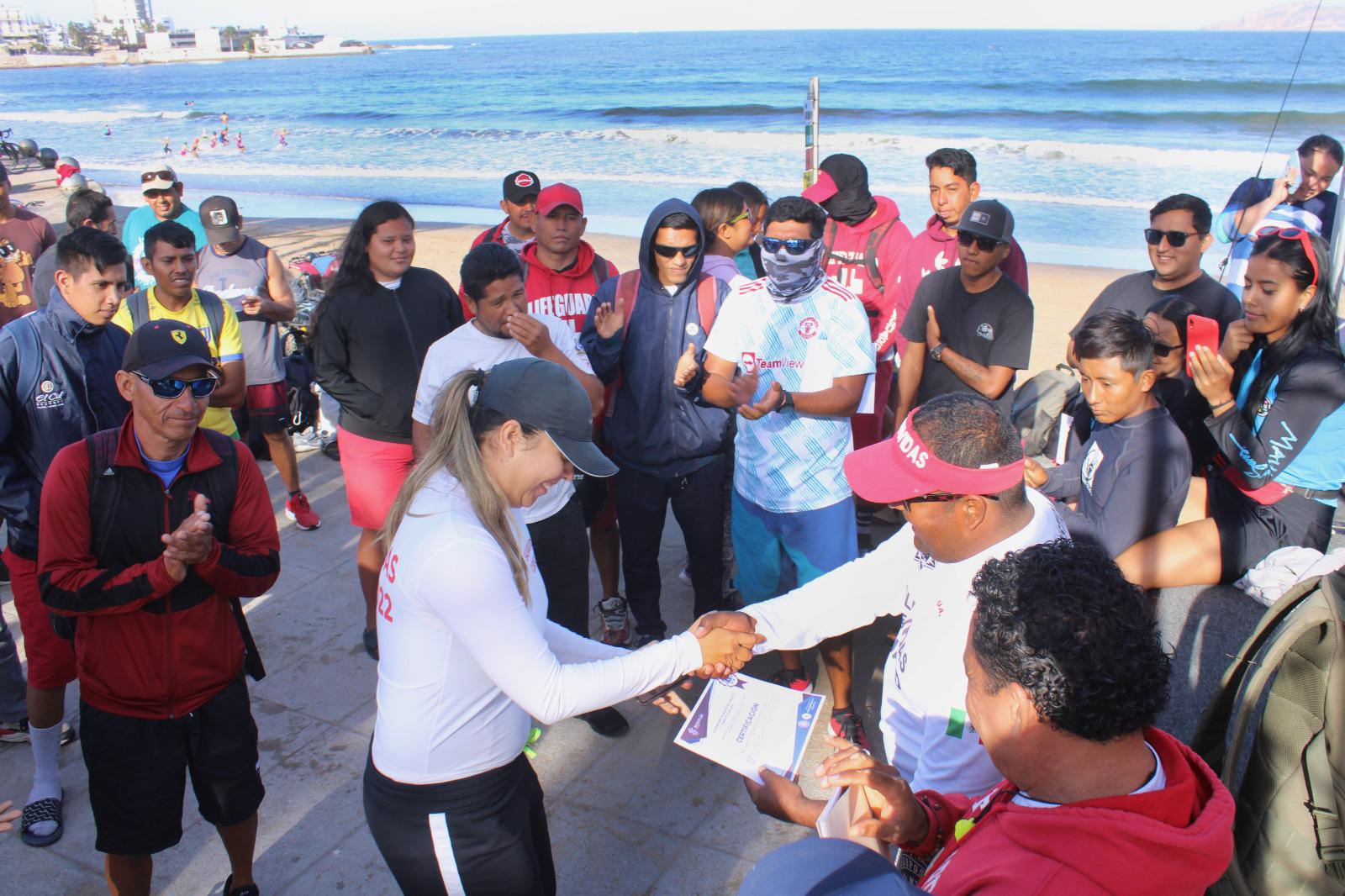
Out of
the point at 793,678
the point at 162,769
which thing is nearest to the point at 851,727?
the point at 793,678

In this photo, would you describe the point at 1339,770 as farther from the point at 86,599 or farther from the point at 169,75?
the point at 169,75

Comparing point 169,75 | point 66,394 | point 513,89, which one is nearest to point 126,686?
point 66,394

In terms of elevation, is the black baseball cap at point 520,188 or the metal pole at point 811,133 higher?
the metal pole at point 811,133

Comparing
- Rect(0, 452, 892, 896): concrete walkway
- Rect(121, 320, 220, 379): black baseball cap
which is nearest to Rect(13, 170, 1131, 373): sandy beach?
Rect(0, 452, 892, 896): concrete walkway

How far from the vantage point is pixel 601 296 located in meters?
4.69

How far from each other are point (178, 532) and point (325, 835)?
5.18ft

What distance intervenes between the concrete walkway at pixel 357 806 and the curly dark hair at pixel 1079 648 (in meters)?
2.22

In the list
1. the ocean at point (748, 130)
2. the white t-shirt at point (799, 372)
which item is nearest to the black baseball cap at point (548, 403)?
the white t-shirt at point (799, 372)

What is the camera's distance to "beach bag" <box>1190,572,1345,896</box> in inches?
79.6

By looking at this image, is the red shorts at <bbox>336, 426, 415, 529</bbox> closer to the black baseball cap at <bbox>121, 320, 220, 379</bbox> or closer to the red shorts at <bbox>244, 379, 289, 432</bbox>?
the red shorts at <bbox>244, 379, 289, 432</bbox>

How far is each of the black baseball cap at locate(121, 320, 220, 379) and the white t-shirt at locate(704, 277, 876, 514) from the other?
219cm

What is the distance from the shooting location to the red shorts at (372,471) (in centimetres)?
482

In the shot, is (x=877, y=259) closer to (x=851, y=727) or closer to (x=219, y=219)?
(x=851, y=727)

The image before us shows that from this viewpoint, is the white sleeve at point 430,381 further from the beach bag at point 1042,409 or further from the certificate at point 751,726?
the beach bag at point 1042,409
